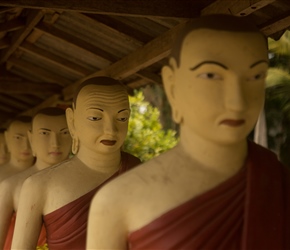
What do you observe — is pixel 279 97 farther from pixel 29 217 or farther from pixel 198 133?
pixel 198 133

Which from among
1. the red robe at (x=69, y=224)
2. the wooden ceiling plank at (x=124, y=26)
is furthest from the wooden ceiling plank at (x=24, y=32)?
the red robe at (x=69, y=224)

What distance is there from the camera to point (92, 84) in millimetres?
3064

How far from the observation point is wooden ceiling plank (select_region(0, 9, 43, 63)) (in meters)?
4.76

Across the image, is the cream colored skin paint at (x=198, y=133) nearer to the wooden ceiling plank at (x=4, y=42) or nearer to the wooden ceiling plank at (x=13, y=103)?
the wooden ceiling plank at (x=4, y=42)

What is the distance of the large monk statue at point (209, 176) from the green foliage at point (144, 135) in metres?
5.34

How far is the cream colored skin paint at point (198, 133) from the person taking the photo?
2039 mm

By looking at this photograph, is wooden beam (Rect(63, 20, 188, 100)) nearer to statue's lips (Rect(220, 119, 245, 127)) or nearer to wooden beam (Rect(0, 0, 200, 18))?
wooden beam (Rect(0, 0, 200, 18))

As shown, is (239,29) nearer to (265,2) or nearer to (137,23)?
(265,2)

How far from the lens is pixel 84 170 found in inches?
123

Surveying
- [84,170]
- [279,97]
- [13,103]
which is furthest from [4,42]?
[279,97]

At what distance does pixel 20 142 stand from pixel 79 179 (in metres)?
1.88

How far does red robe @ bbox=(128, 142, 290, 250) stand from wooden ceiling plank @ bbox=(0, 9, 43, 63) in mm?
2928

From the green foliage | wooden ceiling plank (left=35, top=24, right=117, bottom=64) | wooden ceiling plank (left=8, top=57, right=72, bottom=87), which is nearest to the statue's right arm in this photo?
wooden ceiling plank (left=35, top=24, right=117, bottom=64)

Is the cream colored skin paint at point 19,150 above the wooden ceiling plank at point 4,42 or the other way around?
the other way around
